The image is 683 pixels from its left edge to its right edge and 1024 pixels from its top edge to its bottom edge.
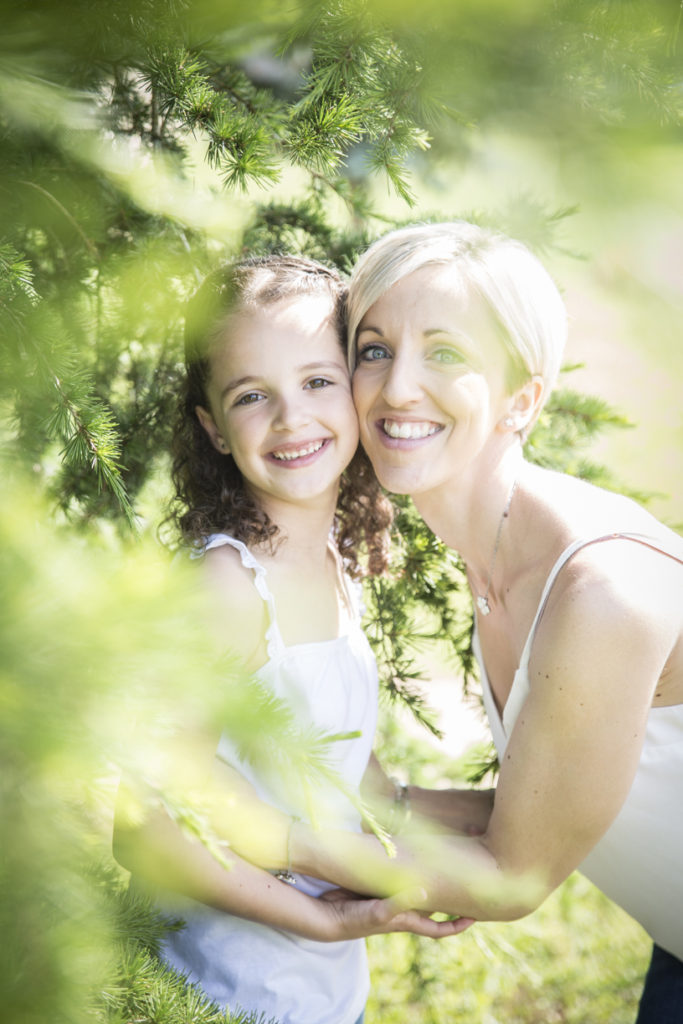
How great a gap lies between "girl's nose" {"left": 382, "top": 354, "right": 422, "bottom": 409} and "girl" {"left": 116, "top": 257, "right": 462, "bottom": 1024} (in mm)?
149

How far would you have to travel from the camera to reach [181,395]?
205cm

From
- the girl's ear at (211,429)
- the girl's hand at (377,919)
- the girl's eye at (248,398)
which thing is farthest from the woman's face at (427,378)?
the girl's hand at (377,919)

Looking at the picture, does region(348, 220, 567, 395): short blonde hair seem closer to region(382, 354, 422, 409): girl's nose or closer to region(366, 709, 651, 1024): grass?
region(382, 354, 422, 409): girl's nose

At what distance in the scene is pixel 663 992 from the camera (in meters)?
2.00

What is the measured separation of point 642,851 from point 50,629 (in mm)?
1758

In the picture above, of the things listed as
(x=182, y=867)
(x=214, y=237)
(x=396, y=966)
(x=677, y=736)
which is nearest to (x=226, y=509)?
(x=214, y=237)

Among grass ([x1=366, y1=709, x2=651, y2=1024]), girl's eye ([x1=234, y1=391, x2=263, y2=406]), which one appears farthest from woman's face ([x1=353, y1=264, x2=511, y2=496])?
grass ([x1=366, y1=709, x2=651, y2=1024])

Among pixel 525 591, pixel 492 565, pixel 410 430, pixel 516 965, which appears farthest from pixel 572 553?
pixel 516 965

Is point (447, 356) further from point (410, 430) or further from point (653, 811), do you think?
point (653, 811)

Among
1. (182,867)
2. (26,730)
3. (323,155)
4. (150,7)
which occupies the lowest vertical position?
(182,867)

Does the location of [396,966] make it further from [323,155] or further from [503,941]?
[323,155]

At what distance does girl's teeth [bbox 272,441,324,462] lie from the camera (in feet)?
6.37

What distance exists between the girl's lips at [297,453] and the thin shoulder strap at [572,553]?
2.18 ft

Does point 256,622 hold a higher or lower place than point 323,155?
lower
